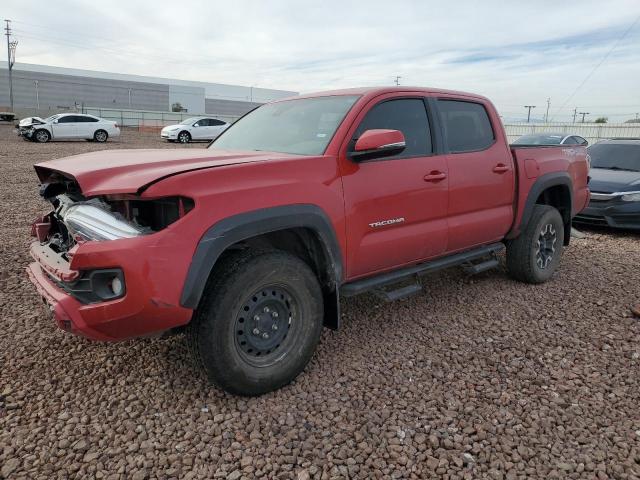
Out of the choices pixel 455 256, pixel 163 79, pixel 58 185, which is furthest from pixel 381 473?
pixel 163 79

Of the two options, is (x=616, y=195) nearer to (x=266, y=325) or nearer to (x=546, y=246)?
(x=546, y=246)

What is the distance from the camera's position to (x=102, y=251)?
2.38 metres

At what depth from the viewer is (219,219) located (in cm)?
258

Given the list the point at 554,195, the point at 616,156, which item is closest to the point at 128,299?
the point at 554,195

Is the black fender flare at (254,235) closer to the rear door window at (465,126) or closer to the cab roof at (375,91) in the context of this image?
the cab roof at (375,91)

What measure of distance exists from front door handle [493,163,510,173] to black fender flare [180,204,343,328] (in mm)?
1990

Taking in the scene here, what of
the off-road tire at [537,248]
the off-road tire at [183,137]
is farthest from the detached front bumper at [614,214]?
the off-road tire at [183,137]

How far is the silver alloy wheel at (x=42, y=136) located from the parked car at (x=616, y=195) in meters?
24.2

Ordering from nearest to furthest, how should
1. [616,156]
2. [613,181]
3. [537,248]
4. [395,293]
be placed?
[395,293] < [537,248] < [613,181] < [616,156]

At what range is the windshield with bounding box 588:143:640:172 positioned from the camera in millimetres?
8445

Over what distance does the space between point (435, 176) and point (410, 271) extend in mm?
751

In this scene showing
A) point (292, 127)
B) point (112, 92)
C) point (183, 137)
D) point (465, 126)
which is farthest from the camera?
point (112, 92)

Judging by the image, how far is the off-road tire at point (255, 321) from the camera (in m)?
2.68

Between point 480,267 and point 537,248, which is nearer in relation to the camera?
point 480,267
